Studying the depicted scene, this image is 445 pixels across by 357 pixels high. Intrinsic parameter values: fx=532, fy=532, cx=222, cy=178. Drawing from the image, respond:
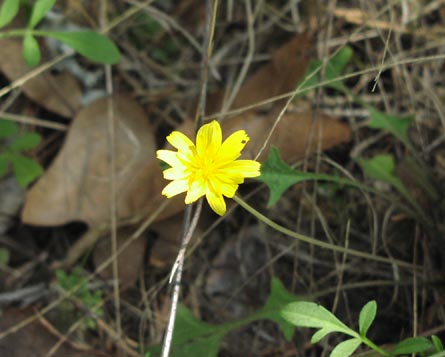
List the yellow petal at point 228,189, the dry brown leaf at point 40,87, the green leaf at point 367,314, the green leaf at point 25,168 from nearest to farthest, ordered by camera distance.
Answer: the yellow petal at point 228,189 < the green leaf at point 367,314 < the green leaf at point 25,168 < the dry brown leaf at point 40,87

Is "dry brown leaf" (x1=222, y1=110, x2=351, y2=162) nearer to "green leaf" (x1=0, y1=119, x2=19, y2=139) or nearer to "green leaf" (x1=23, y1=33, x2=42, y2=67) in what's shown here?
"green leaf" (x1=23, y1=33, x2=42, y2=67)

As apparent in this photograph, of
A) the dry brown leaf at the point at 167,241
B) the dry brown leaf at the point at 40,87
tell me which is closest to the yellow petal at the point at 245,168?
the dry brown leaf at the point at 167,241

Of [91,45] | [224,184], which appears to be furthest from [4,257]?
[224,184]

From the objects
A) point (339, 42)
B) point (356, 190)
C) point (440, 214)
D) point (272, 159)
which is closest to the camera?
point (272, 159)

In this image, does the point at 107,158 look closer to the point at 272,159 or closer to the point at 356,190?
the point at 272,159

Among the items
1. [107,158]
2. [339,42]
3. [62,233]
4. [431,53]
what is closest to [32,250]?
[62,233]

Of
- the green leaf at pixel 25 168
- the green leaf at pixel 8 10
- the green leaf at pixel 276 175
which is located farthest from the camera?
the green leaf at pixel 25 168

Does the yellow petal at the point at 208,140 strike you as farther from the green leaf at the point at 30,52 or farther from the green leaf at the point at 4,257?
the green leaf at the point at 4,257
